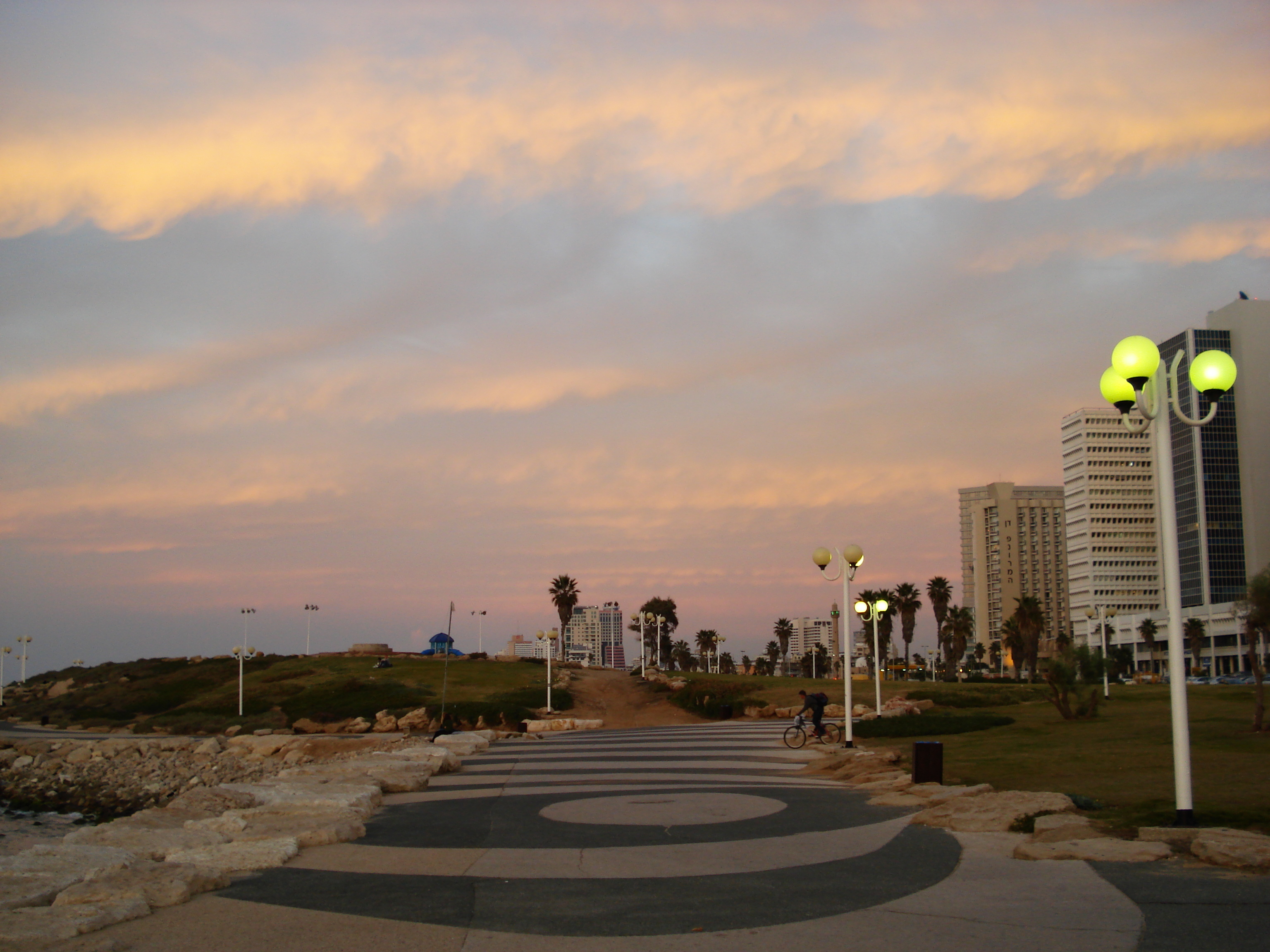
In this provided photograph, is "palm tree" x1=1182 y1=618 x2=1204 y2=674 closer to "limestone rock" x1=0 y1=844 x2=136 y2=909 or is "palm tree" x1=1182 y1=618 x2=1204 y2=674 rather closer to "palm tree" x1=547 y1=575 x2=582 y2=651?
"palm tree" x1=547 y1=575 x2=582 y2=651

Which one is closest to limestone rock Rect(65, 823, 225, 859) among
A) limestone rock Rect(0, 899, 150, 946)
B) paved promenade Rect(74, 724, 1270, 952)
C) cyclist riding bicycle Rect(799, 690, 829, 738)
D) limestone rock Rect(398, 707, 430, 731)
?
paved promenade Rect(74, 724, 1270, 952)

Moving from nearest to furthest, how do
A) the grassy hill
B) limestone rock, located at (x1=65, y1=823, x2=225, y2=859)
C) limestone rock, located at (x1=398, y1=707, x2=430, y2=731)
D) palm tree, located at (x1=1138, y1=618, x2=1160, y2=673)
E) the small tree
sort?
1. limestone rock, located at (x1=65, y1=823, x2=225, y2=859)
2. the small tree
3. limestone rock, located at (x1=398, y1=707, x2=430, y2=731)
4. the grassy hill
5. palm tree, located at (x1=1138, y1=618, x2=1160, y2=673)

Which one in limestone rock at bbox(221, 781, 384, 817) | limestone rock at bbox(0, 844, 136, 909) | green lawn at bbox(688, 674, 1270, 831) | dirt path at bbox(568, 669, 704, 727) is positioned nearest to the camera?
limestone rock at bbox(0, 844, 136, 909)

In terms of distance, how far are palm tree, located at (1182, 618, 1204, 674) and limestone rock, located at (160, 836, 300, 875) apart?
13603 centimetres

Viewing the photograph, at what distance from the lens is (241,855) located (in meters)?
10.3

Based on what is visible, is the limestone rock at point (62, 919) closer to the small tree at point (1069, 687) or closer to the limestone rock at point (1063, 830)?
the limestone rock at point (1063, 830)

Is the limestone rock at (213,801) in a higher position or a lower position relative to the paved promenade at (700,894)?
lower

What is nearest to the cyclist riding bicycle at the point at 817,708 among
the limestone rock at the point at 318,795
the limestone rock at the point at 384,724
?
the limestone rock at the point at 318,795

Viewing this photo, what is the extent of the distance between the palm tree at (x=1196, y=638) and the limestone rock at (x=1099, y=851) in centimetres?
13164

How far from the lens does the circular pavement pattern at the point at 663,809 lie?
1367cm

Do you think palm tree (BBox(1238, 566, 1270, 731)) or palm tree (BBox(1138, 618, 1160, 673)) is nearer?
palm tree (BBox(1238, 566, 1270, 731))

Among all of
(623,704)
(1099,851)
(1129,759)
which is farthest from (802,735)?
(623,704)

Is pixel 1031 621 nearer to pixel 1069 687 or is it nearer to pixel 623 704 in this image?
pixel 623 704

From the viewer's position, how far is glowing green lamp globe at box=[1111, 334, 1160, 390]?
35.2ft
